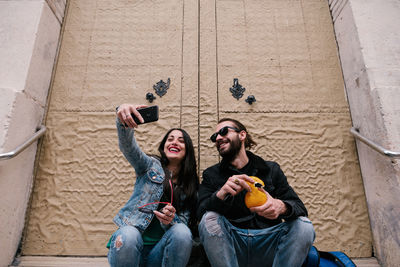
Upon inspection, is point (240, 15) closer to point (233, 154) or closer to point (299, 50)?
point (299, 50)

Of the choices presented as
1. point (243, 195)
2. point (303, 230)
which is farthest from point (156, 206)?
point (303, 230)

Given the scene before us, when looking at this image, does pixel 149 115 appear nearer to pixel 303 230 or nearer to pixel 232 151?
pixel 232 151

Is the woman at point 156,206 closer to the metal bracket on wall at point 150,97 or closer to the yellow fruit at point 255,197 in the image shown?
the yellow fruit at point 255,197

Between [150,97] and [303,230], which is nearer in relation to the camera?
[303,230]

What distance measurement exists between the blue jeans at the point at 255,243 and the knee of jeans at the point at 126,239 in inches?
14.7

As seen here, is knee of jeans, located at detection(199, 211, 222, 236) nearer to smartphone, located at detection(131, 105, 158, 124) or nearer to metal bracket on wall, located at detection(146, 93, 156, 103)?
smartphone, located at detection(131, 105, 158, 124)

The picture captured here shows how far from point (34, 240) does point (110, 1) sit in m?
2.81

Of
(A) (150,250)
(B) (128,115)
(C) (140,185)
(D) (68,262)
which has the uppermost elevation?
(B) (128,115)

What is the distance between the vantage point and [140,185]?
1575mm

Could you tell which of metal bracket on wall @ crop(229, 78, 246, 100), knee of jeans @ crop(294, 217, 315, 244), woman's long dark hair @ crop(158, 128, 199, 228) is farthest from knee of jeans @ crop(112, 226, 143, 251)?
metal bracket on wall @ crop(229, 78, 246, 100)

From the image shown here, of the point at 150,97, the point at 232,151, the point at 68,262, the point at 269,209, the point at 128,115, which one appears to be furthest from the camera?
the point at 150,97

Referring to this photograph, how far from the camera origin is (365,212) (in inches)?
84.3

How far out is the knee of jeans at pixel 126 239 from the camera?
4.00 feet

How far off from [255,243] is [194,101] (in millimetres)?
1574
